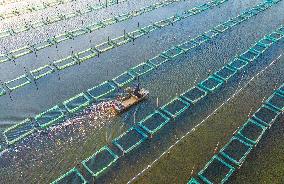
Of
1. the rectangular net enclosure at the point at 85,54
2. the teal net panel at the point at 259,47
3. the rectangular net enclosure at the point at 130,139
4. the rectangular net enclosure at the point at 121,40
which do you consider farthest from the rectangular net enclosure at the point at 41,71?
the teal net panel at the point at 259,47

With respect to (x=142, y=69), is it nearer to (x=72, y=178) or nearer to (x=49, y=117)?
(x=49, y=117)

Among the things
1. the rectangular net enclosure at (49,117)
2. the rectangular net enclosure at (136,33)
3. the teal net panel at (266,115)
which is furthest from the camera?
the rectangular net enclosure at (136,33)

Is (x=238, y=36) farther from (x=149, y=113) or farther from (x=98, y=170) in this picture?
(x=98, y=170)

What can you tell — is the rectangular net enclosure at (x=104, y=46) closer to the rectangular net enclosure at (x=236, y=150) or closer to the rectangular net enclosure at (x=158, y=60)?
the rectangular net enclosure at (x=158, y=60)

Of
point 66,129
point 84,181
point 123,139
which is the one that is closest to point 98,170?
point 84,181

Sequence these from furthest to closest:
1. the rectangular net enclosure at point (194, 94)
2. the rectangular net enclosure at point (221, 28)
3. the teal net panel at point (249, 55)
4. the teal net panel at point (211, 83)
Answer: the rectangular net enclosure at point (221, 28) → the teal net panel at point (249, 55) → the teal net panel at point (211, 83) → the rectangular net enclosure at point (194, 94)

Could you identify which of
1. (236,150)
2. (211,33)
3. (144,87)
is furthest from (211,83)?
(211,33)
